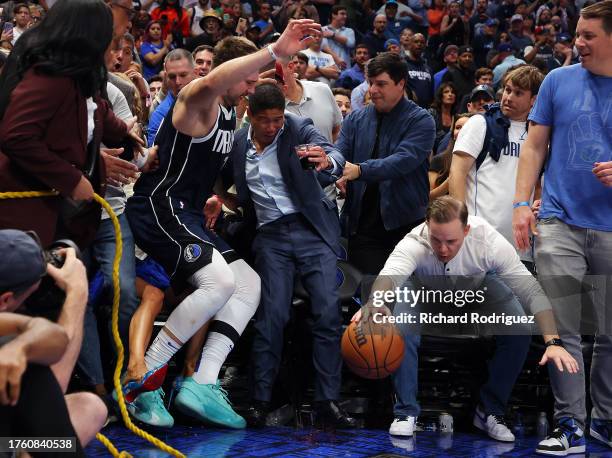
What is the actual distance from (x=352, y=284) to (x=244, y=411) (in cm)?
106

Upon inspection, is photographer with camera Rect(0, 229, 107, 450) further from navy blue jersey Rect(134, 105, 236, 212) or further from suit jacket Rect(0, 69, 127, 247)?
navy blue jersey Rect(134, 105, 236, 212)

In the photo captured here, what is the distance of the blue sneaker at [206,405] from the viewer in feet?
17.7

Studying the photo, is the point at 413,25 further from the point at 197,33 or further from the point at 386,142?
the point at 386,142

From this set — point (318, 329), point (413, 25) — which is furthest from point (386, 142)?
point (413, 25)

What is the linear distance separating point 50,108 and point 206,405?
2.06m

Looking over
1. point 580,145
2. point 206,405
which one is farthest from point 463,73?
point 206,405

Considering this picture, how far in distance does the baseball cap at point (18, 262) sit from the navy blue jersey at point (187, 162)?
2.49 meters

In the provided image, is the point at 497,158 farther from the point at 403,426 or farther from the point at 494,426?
the point at 403,426

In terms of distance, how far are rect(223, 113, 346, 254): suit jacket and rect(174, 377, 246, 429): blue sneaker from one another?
1130 millimetres

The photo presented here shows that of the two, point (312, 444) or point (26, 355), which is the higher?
point (26, 355)

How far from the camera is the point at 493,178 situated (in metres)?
6.27

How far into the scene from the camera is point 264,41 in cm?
1396

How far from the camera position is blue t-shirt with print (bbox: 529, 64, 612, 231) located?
205 inches

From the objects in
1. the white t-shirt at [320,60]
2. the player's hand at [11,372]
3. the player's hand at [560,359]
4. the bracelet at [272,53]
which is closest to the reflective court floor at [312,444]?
the player's hand at [560,359]
